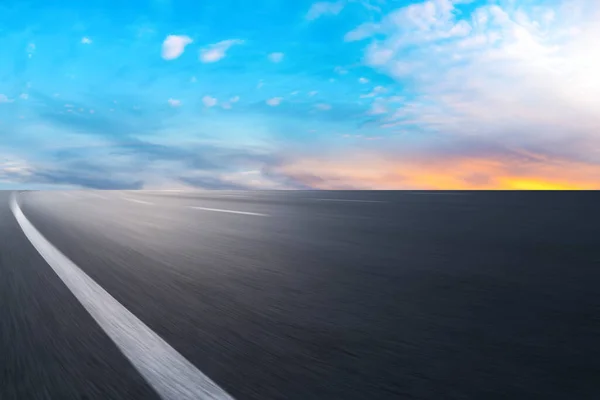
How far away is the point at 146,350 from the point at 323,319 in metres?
0.88

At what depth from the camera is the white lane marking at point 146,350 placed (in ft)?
4.78

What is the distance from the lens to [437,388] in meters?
1.45

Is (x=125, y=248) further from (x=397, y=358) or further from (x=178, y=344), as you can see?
(x=397, y=358)

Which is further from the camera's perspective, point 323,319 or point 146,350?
point 323,319

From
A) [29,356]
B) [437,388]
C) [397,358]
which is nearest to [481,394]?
[437,388]

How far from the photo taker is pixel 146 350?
180 centimetres

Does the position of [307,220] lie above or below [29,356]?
above

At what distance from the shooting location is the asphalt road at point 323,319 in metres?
1.51

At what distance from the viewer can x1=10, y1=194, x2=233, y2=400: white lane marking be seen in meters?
1.46

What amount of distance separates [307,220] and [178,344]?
543 cm

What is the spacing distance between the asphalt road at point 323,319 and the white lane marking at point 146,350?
18 millimetres

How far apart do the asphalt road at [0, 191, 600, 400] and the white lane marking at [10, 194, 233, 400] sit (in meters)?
0.02

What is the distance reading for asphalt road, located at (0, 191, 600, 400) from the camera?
4.96 feet

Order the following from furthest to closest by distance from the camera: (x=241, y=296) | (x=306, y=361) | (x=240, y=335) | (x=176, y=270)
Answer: (x=176, y=270) < (x=241, y=296) < (x=240, y=335) < (x=306, y=361)
